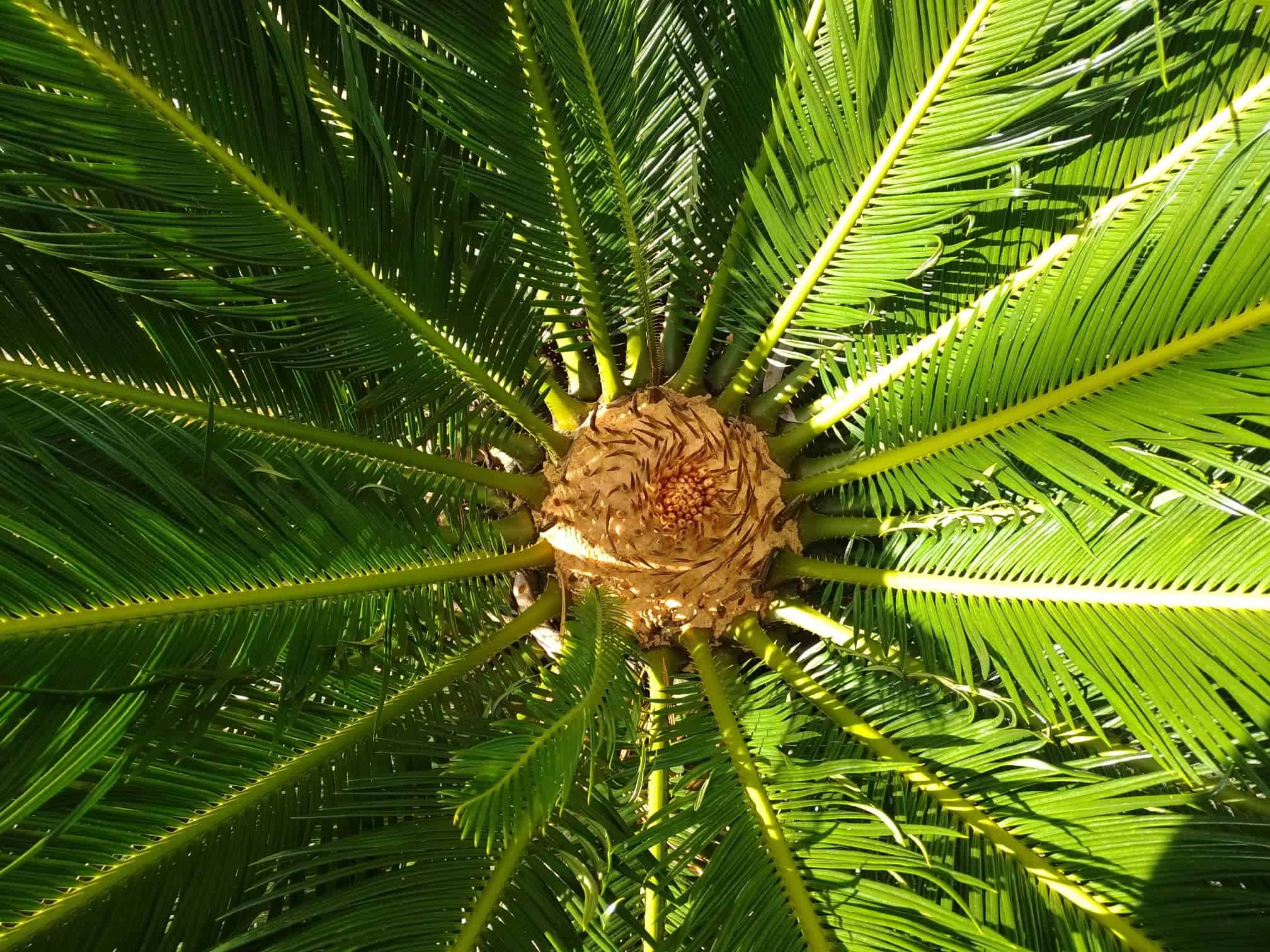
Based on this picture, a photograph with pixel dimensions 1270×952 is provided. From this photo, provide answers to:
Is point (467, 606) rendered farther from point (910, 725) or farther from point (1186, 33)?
point (1186, 33)

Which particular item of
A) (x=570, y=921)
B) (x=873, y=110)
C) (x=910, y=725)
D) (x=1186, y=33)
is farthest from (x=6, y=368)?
(x=1186, y=33)

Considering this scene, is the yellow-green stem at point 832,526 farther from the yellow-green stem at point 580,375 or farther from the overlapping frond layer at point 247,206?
the overlapping frond layer at point 247,206

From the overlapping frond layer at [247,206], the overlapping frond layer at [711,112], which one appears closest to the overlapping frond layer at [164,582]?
the overlapping frond layer at [247,206]

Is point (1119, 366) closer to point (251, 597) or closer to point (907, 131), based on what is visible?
point (907, 131)

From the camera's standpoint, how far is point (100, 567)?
1.10 metres

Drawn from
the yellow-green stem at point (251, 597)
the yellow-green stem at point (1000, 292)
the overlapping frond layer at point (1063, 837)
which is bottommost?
the overlapping frond layer at point (1063, 837)

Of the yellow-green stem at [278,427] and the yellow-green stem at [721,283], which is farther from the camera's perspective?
the yellow-green stem at [721,283]

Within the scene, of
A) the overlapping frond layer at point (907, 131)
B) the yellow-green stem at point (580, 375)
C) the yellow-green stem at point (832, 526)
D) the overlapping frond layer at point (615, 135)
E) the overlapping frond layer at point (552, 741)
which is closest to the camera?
the overlapping frond layer at point (552, 741)

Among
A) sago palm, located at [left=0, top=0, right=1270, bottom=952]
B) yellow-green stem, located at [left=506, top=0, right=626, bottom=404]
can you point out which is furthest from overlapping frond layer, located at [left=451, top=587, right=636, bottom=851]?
yellow-green stem, located at [left=506, top=0, right=626, bottom=404]

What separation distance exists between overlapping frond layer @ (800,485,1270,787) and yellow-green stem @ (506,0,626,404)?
0.66 m

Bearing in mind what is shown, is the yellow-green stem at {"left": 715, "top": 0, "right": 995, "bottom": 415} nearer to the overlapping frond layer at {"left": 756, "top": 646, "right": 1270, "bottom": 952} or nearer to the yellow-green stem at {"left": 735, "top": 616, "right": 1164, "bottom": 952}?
the yellow-green stem at {"left": 735, "top": 616, "right": 1164, "bottom": 952}

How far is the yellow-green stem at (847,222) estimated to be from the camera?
1.32m

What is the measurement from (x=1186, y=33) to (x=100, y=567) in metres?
1.69

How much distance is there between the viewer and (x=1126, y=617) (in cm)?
128
